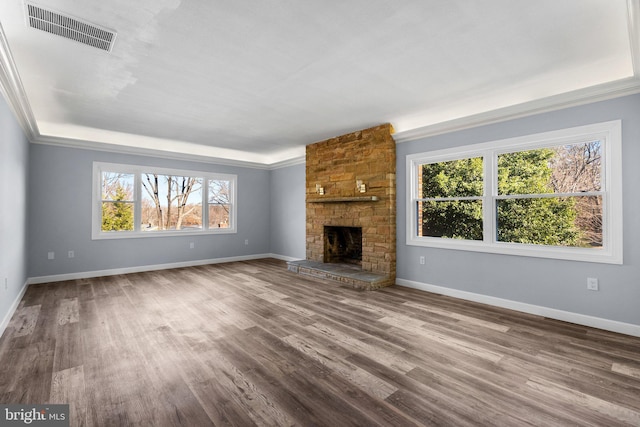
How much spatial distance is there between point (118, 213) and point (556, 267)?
702 centimetres

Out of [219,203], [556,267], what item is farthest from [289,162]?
[556,267]

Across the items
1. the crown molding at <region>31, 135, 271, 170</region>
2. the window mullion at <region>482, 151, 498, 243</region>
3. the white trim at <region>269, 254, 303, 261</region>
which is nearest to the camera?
the window mullion at <region>482, 151, 498, 243</region>

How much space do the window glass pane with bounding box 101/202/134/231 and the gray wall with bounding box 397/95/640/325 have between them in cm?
534

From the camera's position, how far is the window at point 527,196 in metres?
3.18

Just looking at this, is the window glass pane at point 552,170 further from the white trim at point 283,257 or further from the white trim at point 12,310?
the white trim at point 12,310

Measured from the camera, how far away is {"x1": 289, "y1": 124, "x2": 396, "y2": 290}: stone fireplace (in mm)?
4945

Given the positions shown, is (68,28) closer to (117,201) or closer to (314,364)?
A: (314,364)

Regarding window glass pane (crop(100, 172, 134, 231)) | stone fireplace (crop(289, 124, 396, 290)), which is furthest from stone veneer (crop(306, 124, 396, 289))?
window glass pane (crop(100, 172, 134, 231))

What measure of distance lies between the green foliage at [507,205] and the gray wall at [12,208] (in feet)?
17.0

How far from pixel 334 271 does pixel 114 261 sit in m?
4.18

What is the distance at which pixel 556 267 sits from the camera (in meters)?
3.43

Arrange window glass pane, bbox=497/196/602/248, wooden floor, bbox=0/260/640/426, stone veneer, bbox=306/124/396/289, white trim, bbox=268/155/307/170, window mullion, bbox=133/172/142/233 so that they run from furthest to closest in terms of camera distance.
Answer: white trim, bbox=268/155/307/170 → window mullion, bbox=133/172/142/233 → stone veneer, bbox=306/124/396/289 → window glass pane, bbox=497/196/602/248 → wooden floor, bbox=0/260/640/426

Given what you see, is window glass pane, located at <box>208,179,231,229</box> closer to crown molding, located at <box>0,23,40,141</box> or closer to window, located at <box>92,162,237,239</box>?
window, located at <box>92,162,237,239</box>

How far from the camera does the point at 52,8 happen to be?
7.14 ft
